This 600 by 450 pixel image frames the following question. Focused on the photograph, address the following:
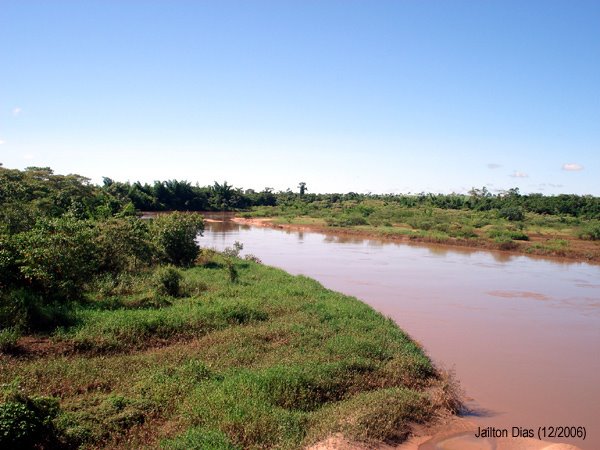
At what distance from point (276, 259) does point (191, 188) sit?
40547mm

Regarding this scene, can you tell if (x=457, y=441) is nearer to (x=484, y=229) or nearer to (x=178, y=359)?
(x=178, y=359)

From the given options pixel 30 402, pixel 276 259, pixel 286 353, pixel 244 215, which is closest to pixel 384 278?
pixel 276 259

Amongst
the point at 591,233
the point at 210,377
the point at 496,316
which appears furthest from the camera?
the point at 591,233

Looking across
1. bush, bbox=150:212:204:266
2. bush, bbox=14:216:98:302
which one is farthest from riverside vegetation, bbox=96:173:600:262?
bush, bbox=14:216:98:302

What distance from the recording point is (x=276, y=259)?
24828mm

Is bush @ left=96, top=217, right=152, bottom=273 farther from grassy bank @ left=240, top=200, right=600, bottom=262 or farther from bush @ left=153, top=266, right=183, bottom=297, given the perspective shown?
grassy bank @ left=240, top=200, right=600, bottom=262

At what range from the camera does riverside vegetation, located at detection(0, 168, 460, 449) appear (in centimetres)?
563

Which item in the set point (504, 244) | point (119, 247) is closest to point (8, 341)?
point (119, 247)

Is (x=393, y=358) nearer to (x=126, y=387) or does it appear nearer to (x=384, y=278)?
(x=126, y=387)

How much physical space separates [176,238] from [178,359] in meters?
9.16

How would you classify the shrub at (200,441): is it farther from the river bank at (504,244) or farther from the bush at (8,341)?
the river bank at (504,244)

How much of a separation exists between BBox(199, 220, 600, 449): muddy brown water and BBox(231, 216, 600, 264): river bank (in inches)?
74.9

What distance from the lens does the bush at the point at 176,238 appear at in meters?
16.3

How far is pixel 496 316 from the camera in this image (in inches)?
562
